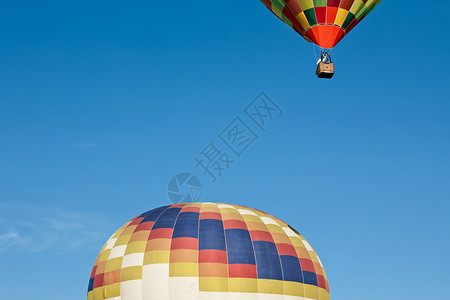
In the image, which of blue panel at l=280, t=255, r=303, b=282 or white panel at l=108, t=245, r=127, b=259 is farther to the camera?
white panel at l=108, t=245, r=127, b=259

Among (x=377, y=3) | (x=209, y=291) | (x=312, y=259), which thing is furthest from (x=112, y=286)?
(x=377, y=3)

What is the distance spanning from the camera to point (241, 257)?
2380cm

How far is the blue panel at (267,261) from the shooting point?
78.1ft

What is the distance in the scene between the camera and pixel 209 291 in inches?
908

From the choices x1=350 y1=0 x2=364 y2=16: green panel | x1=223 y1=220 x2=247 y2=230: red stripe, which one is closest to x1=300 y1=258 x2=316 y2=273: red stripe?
x1=223 y1=220 x2=247 y2=230: red stripe

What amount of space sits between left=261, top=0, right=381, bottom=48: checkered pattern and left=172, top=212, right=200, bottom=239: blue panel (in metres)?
8.10

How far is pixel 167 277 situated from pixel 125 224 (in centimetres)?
401

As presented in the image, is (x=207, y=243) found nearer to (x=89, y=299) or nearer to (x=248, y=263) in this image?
(x=248, y=263)

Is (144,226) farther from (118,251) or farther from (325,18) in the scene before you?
(325,18)

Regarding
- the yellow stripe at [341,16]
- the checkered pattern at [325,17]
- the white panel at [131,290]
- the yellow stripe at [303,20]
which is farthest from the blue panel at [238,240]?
the yellow stripe at [341,16]

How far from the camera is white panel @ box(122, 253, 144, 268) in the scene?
23.9 metres

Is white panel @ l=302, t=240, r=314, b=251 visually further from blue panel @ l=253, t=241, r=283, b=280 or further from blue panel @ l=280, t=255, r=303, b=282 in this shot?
blue panel @ l=253, t=241, r=283, b=280

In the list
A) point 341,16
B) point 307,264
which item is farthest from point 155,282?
point 341,16

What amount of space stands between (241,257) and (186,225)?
7.45 feet
